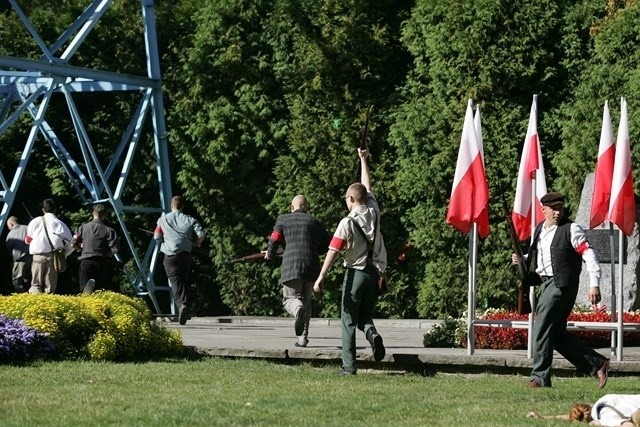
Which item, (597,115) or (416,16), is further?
(416,16)

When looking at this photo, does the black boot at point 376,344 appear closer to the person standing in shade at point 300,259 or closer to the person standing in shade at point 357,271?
the person standing in shade at point 357,271

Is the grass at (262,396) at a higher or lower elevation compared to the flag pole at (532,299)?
lower

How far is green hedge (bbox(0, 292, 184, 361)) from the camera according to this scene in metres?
13.9

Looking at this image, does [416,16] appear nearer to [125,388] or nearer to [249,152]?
[249,152]

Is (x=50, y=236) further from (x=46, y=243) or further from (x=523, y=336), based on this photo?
(x=523, y=336)

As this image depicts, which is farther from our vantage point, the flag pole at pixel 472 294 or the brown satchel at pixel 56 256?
the brown satchel at pixel 56 256

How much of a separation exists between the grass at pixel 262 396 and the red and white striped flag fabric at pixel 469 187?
191 centimetres

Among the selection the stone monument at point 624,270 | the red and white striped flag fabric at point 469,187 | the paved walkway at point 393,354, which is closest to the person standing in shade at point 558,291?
the paved walkway at point 393,354

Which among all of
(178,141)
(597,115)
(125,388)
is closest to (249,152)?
(178,141)

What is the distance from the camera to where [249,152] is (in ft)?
79.8

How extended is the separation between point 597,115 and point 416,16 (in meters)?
3.60

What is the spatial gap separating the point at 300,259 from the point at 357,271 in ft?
7.72

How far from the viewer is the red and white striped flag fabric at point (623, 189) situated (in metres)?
13.9

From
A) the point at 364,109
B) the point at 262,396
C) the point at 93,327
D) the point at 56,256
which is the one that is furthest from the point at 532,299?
the point at 364,109
